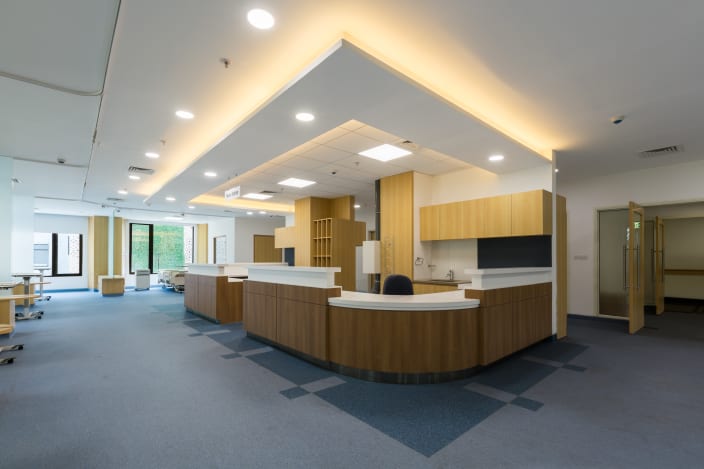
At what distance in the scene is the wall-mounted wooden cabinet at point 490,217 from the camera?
5.29 meters

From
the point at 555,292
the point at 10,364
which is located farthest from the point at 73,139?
the point at 555,292

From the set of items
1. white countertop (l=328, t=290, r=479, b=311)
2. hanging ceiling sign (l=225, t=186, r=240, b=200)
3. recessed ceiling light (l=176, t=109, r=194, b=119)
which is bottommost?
white countertop (l=328, t=290, r=479, b=311)

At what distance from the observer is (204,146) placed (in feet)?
18.7

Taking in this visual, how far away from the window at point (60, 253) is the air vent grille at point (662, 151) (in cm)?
1883

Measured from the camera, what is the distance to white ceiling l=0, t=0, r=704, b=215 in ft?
8.43

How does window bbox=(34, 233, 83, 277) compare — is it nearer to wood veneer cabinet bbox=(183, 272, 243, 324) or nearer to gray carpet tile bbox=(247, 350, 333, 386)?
wood veneer cabinet bbox=(183, 272, 243, 324)

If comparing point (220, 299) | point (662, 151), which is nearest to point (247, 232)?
point (220, 299)

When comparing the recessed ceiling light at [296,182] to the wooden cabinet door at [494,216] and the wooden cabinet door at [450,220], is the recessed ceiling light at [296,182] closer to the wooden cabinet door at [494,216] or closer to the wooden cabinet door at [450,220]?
the wooden cabinet door at [450,220]

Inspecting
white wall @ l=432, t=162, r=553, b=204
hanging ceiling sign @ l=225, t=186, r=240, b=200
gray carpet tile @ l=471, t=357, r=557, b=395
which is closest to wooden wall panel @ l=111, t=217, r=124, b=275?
hanging ceiling sign @ l=225, t=186, r=240, b=200

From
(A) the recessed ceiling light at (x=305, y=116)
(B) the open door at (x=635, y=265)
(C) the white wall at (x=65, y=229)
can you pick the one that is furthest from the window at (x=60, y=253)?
(B) the open door at (x=635, y=265)

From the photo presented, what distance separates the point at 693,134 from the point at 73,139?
30.8 ft

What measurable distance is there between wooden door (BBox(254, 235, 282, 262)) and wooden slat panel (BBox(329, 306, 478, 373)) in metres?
12.0

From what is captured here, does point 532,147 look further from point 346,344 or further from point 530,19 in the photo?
point 346,344

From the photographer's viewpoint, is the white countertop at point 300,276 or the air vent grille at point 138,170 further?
the air vent grille at point 138,170
